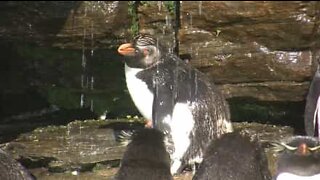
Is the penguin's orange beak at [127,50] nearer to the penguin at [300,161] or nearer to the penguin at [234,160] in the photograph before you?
the penguin at [234,160]

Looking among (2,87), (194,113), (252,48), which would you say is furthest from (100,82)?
(194,113)

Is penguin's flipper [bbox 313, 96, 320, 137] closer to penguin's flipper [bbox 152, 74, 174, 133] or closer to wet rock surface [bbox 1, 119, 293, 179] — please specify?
wet rock surface [bbox 1, 119, 293, 179]

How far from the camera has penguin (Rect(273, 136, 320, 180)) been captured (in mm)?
5129

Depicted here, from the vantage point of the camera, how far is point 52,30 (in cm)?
863

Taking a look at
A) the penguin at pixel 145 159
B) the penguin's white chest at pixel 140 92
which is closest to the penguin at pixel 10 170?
the penguin at pixel 145 159

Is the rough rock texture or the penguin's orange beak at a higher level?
the penguin's orange beak

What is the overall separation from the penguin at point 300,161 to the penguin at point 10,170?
1398mm

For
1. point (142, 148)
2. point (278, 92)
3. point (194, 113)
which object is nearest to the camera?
point (142, 148)

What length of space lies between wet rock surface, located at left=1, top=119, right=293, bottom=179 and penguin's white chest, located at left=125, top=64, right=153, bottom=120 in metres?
0.37

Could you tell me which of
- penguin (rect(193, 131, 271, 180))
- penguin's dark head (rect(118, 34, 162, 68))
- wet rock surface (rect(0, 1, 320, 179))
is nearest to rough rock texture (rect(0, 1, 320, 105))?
wet rock surface (rect(0, 1, 320, 179))

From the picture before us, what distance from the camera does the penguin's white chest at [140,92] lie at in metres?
6.53

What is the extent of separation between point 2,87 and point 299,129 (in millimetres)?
2693

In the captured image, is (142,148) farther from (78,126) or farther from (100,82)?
(100,82)

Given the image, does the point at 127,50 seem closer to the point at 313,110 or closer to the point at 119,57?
the point at 313,110
